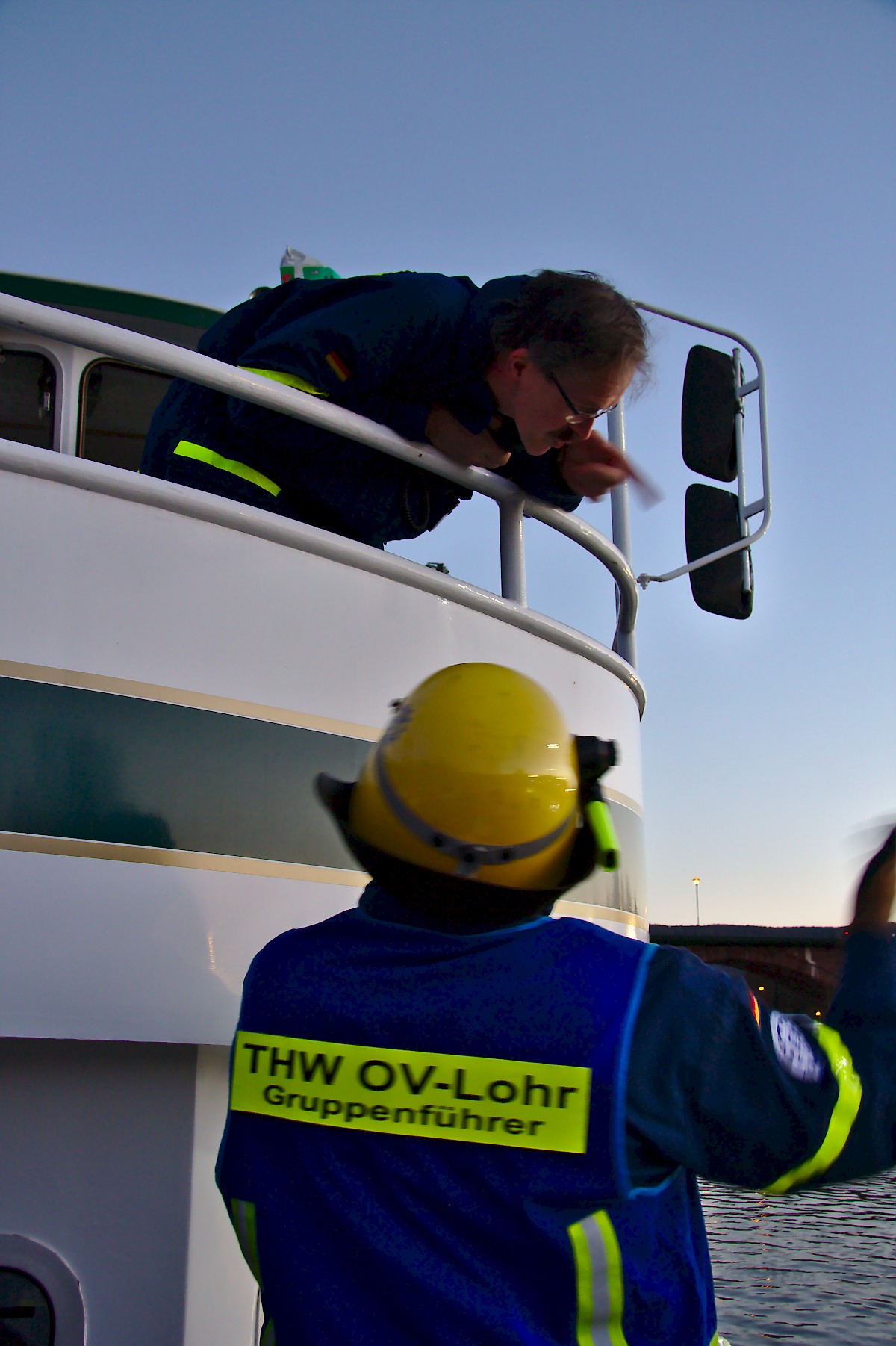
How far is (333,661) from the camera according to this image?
235 centimetres

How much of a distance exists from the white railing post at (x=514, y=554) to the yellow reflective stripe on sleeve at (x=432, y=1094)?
5.37 feet

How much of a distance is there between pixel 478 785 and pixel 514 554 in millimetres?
1541

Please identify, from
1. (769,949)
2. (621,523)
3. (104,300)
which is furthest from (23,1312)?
(769,949)

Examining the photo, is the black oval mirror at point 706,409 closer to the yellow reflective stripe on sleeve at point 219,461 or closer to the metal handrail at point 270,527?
the metal handrail at point 270,527

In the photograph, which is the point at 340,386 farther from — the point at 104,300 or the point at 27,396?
the point at 104,300

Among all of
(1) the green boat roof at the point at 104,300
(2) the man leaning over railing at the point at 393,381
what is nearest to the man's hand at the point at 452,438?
(2) the man leaning over railing at the point at 393,381

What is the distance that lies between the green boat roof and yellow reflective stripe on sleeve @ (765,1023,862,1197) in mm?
3762

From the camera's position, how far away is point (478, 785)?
1.48m

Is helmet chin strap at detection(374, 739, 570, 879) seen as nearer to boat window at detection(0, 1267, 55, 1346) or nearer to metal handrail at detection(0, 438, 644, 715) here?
metal handrail at detection(0, 438, 644, 715)

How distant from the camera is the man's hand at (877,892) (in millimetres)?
1554

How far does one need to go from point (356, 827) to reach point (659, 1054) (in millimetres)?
521

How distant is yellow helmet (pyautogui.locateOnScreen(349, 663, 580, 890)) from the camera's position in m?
1.47

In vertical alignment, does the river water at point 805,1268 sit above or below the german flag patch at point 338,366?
below

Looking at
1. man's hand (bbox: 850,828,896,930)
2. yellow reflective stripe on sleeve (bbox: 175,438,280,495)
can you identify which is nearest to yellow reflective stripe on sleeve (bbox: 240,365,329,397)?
yellow reflective stripe on sleeve (bbox: 175,438,280,495)
